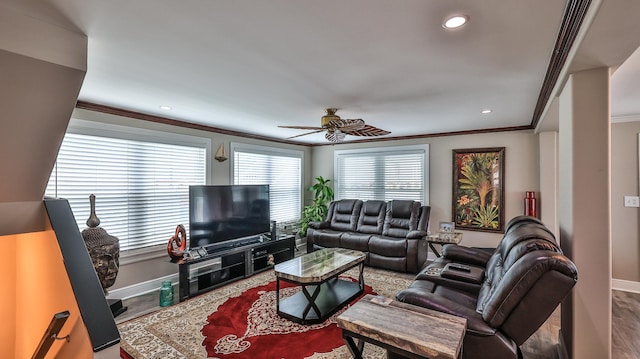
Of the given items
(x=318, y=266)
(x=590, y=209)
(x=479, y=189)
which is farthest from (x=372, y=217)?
(x=590, y=209)

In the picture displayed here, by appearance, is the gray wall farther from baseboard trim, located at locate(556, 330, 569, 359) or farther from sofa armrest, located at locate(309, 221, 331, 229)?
sofa armrest, located at locate(309, 221, 331, 229)

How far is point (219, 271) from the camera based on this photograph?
404 cm

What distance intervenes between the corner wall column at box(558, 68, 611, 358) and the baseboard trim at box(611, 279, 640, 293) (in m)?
3.00

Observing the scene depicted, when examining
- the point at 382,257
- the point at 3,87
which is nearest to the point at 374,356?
the point at 382,257

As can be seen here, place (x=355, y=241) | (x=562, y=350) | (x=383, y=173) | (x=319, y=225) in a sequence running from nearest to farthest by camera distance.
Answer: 1. (x=562, y=350)
2. (x=355, y=241)
3. (x=319, y=225)
4. (x=383, y=173)

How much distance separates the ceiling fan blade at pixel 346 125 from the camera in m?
3.16

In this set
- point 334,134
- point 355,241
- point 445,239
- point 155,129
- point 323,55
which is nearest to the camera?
point 323,55

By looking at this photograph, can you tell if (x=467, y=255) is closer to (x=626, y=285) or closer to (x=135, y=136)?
(x=626, y=285)

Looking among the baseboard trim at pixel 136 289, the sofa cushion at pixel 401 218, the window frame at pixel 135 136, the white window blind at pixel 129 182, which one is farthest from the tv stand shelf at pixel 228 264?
the sofa cushion at pixel 401 218

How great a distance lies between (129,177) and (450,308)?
3.92 meters

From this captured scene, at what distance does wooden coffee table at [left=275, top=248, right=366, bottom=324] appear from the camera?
291 cm

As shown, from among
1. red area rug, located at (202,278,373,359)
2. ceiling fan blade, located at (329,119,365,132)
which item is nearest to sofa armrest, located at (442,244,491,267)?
red area rug, located at (202,278,373,359)

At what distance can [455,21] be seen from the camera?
1614 millimetres

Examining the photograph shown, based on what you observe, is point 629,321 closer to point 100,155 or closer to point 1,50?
point 1,50
